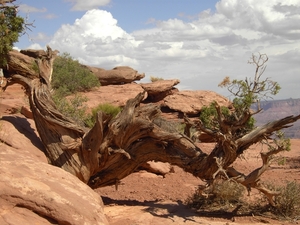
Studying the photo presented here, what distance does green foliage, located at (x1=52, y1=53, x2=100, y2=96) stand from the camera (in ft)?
88.6

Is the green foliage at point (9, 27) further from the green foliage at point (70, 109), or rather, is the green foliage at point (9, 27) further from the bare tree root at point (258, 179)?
the bare tree root at point (258, 179)

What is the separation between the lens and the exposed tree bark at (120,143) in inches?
323

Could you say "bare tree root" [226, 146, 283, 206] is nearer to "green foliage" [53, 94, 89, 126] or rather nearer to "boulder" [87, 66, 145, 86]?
"green foliage" [53, 94, 89, 126]

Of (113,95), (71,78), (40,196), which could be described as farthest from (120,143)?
(71,78)

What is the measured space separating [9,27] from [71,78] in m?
8.45

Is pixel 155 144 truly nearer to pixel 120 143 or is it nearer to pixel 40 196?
pixel 120 143

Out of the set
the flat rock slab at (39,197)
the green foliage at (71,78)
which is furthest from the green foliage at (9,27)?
the flat rock slab at (39,197)

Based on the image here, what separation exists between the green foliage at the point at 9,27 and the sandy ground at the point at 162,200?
1104 cm

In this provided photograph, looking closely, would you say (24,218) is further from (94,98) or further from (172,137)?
(94,98)

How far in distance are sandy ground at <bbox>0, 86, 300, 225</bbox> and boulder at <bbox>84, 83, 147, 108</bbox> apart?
38.7 feet

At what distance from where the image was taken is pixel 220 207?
28.5 ft

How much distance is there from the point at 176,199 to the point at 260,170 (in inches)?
105

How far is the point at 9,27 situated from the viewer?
1983 centimetres

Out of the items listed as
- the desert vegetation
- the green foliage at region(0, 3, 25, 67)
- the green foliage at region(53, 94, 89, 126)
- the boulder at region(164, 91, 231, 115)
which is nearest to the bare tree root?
the desert vegetation
